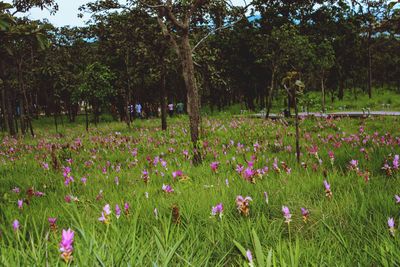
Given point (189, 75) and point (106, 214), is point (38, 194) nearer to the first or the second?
point (106, 214)

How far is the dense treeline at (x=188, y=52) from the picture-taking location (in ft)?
20.9

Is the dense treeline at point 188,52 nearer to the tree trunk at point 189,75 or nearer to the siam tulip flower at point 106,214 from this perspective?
the tree trunk at point 189,75

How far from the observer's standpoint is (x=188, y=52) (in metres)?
6.04

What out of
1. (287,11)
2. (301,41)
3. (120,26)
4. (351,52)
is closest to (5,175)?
(120,26)

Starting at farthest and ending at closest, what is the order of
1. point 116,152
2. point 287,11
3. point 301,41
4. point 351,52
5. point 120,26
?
point 351,52 → point 287,11 → point 301,41 → point 120,26 → point 116,152

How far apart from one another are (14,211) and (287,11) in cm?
4443

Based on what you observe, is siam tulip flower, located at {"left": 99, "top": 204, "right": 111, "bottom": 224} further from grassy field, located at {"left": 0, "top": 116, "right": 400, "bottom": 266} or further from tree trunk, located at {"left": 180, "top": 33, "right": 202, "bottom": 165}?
tree trunk, located at {"left": 180, "top": 33, "right": 202, "bottom": 165}

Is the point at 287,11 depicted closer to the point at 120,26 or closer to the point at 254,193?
the point at 120,26

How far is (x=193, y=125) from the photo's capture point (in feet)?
20.5

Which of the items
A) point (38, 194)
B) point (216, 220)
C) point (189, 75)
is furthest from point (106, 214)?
point (189, 75)

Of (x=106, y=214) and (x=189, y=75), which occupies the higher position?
(x=189, y=75)

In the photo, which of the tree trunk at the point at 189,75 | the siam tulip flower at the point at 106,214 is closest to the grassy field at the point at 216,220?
the siam tulip flower at the point at 106,214

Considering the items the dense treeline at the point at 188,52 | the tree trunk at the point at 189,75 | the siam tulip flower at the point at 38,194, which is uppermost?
the dense treeline at the point at 188,52

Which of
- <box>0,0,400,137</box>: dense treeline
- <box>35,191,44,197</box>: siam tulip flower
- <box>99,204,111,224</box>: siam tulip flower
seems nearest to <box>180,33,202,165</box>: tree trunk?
<box>0,0,400,137</box>: dense treeline
